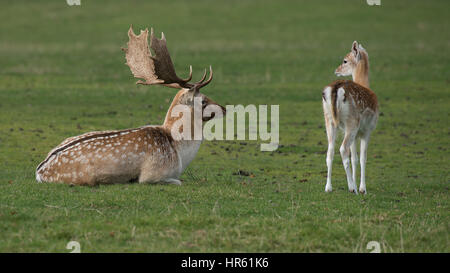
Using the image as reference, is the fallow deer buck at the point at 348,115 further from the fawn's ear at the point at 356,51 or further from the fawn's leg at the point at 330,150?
the fawn's ear at the point at 356,51

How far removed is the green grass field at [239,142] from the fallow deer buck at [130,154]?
533 mm

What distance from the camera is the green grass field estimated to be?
8.26m

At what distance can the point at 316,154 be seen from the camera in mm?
17016

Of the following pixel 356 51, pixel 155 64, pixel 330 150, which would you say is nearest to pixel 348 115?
pixel 330 150

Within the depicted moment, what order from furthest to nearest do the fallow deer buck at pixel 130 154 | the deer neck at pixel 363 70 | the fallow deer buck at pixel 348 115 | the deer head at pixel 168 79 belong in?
the deer neck at pixel 363 70 < the deer head at pixel 168 79 < the fallow deer buck at pixel 348 115 < the fallow deer buck at pixel 130 154

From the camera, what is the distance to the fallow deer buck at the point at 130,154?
10945mm

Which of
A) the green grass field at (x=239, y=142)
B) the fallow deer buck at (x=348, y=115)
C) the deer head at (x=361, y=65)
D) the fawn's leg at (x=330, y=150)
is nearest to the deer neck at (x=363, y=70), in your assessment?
the deer head at (x=361, y=65)

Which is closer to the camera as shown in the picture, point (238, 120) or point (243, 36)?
point (238, 120)

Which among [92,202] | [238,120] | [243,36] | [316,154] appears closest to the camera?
[92,202]

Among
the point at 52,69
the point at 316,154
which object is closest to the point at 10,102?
the point at 52,69

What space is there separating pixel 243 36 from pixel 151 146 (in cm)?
3151

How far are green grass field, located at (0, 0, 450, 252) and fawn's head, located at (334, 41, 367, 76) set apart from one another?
7.31ft

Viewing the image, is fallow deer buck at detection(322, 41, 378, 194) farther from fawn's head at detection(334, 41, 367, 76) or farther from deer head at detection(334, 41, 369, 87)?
fawn's head at detection(334, 41, 367, 76)
